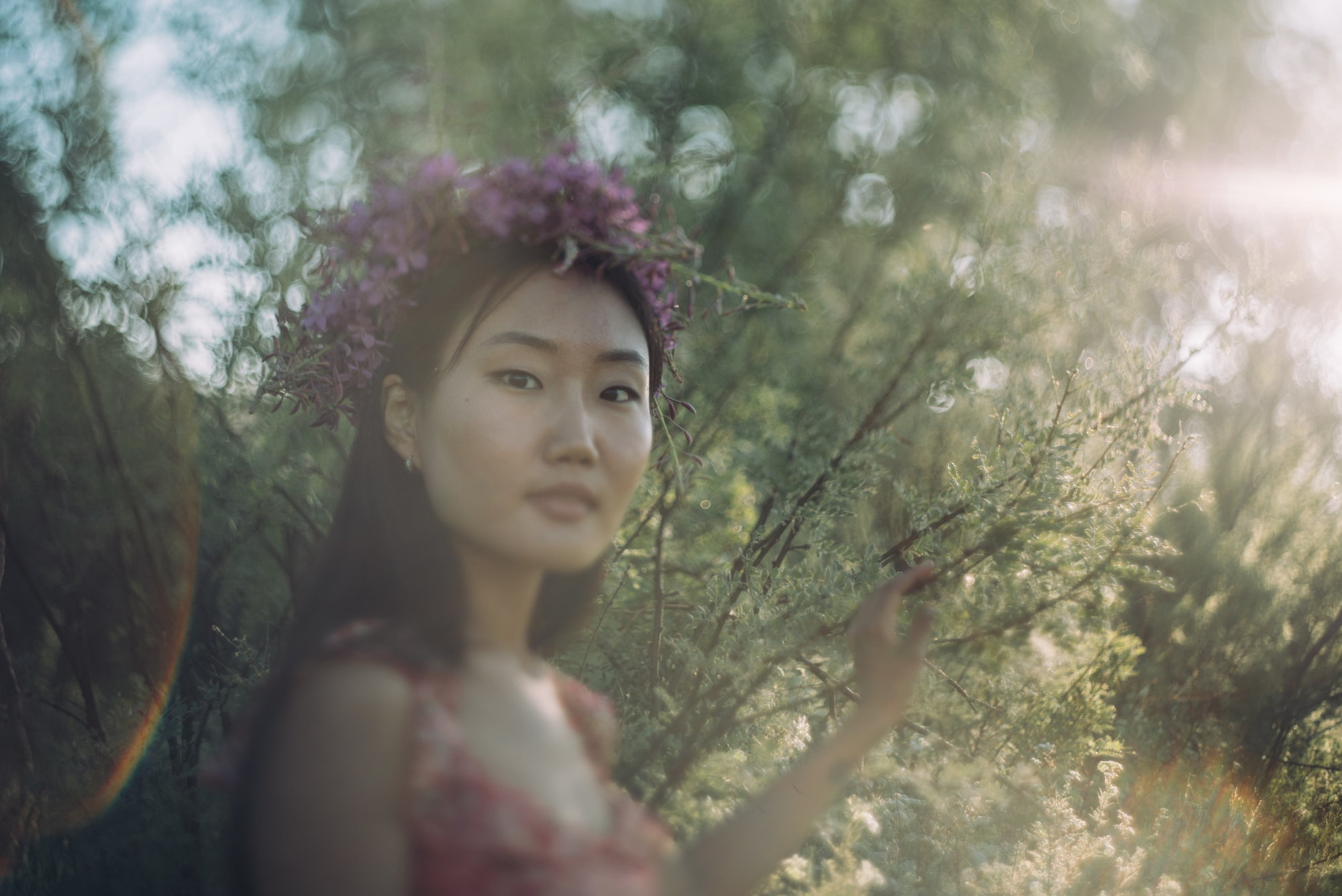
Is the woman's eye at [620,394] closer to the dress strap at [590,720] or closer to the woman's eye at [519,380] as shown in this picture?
the woman's eye at [519,380]

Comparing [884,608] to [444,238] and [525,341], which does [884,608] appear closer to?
[525,341]

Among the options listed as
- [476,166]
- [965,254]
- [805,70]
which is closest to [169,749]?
[476,166]

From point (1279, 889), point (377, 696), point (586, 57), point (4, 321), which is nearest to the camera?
point (377, 696)

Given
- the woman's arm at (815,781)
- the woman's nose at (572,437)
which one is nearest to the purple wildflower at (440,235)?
the woman's nose at (572,437)

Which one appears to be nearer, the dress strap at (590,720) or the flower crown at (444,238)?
the dress strap at (590,720)

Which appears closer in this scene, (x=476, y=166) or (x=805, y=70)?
(x=476, y=166)

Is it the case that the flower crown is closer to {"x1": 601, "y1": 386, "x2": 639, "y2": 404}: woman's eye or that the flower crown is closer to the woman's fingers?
{"x1": 601, "y1": 386, "x2": 639, "y2": 404}: woman's eye

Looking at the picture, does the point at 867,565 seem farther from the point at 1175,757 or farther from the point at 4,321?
the point at 4,321

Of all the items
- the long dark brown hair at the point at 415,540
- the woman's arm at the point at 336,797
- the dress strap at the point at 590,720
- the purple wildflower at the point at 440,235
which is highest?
the purple wildflower at the point at 440,235

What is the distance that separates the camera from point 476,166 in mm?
1336

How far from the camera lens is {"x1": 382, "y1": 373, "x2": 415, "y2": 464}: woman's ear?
4.21 ft

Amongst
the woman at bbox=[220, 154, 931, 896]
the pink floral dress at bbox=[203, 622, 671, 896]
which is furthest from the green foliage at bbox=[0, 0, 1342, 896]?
the pink floral dress at bbox=[203, 622, 671, 896]

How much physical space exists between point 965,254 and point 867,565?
84 cm

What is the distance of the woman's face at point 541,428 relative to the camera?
3.77 feet
